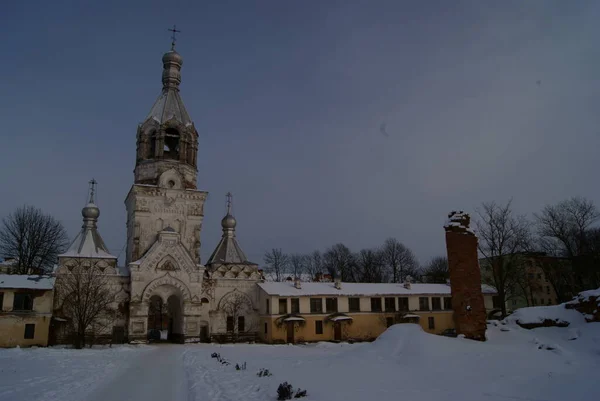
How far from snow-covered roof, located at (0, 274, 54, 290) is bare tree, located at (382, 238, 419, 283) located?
47.5 metres

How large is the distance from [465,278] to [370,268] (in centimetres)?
4748

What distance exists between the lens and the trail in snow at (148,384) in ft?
39.1

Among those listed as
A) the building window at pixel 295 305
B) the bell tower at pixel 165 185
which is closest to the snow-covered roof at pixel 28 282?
the bell tower at pixel 165 185

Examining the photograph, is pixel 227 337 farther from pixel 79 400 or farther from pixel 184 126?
pixel 79 400

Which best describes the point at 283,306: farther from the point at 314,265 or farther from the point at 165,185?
the point at 314,265

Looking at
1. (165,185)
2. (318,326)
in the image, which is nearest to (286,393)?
(318,326)

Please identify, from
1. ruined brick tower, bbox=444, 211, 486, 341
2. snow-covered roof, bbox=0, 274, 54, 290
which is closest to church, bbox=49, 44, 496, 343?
snow-covered roof, bbox=0, 274, 54, 290

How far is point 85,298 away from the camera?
29969 millimetres

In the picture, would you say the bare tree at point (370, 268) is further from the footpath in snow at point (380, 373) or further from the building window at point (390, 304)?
the footpath in snow at point (380, 373)

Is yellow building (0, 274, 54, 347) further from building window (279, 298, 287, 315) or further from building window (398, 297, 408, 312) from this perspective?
building window (398, 297, 408, 312)

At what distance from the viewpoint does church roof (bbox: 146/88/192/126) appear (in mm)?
40125

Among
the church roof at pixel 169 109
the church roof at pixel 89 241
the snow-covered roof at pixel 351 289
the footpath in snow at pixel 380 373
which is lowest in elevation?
the footpath in snow at pixel 380 373

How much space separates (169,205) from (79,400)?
28867 mm

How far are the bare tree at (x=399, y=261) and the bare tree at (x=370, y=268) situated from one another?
→ 1.14 metres
